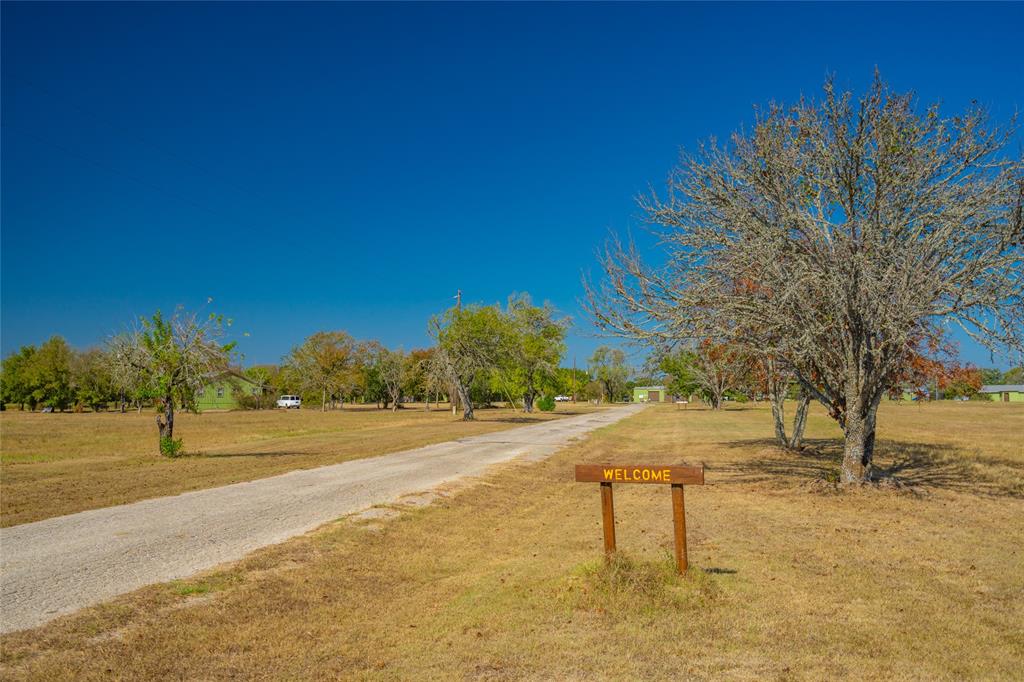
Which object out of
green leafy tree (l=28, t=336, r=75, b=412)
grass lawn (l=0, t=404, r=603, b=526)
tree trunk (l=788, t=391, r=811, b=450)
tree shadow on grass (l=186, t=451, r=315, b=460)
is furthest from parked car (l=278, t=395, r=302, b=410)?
tree trunk (l=788, t=391, r=811, b=450)

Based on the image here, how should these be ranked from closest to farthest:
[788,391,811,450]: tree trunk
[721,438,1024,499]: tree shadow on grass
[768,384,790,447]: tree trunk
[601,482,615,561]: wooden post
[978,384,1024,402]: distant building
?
[601,482,615,561]: wooden post
[721,438,1024,499]: tree shadow on grass
[788,391,811,450]: tree trunk
[768,384,790,447]: tree trunk
[978,384,1024,402]: distant building

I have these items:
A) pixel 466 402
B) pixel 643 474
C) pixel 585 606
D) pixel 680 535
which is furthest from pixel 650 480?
pixel 466 402

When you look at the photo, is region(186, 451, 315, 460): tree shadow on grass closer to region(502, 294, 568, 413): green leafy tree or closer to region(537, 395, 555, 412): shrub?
region(502, 294, 568, 413): green leafy tree

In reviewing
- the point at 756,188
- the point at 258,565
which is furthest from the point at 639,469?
the point at 756,188

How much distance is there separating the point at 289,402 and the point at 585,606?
122 metres

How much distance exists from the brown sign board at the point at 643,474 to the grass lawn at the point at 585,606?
87 centimetres

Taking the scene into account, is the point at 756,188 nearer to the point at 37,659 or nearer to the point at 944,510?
the point at 944,510

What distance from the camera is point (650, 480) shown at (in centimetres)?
732

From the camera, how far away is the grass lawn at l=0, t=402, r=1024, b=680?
16.8ft

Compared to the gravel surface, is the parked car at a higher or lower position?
higher

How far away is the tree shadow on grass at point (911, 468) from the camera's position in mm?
14328

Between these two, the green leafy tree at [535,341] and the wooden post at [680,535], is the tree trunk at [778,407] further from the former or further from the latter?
the green leafy tree at [535,341]

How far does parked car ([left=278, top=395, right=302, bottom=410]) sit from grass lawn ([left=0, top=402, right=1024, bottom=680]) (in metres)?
114

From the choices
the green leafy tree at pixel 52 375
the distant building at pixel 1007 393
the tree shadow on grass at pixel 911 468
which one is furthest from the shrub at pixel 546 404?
the distant building at pixel 1007 393
